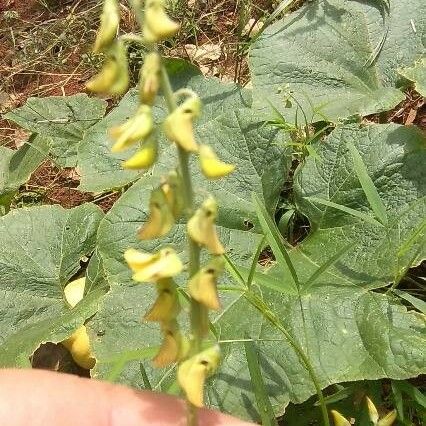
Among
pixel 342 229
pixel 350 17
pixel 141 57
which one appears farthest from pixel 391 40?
pixel 141 57

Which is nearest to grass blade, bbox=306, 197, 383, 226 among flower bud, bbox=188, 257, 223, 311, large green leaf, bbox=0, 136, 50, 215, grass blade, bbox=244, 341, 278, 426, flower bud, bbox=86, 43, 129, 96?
grass blade, bbox=244, 341, 278, 426

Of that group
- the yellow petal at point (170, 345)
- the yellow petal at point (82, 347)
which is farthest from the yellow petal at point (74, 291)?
the yellow petal at point (170, 345)

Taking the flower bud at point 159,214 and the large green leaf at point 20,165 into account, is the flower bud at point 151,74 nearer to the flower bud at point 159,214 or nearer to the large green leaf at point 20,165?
the flower bud at point 159,214

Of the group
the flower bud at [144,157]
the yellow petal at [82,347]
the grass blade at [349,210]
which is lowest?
the yellow petal at [82,347]

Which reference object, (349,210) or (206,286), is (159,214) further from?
(349,210)

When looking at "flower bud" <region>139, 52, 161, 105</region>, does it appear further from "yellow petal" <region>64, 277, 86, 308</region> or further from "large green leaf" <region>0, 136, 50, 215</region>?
"large green leaf" <region>0, 136, 50, 215</region>

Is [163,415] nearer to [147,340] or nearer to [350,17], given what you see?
[147,340]
